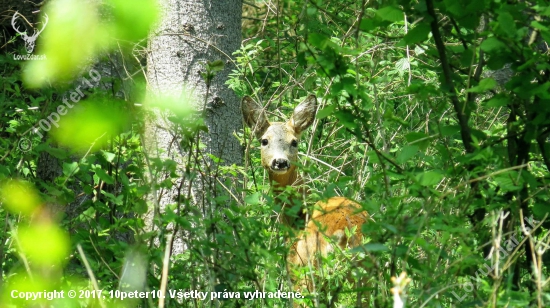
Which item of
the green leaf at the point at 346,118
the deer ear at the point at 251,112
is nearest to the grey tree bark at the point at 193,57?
the deer ear at the point at 251,112

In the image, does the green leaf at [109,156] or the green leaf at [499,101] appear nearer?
the green leaf at [499,101]

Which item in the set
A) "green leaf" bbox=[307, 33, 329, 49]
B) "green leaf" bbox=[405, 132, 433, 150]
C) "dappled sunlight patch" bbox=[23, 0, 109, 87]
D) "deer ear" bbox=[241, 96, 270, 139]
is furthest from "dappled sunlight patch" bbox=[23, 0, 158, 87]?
"deer ear" bbox=[241, 96, 270, 139]

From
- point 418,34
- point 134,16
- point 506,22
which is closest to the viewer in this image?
point 134,16

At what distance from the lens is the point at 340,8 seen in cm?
732

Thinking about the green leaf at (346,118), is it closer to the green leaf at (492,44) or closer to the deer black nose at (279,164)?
the green leaf at (492,44)

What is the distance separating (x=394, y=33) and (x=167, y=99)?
428cm

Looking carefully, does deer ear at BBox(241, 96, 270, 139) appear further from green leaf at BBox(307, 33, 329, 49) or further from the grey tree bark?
green leaf at BBox(307, 33, 329, 49)

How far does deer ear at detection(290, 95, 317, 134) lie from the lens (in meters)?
6.96

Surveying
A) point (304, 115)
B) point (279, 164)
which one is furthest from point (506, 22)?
point (304, 115)

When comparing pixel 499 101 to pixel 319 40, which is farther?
pixel 499 101

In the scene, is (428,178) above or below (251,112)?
below

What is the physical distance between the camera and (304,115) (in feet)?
23.7

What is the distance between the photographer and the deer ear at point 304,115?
6.96 meters

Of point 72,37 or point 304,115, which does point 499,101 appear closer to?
point 72,37
